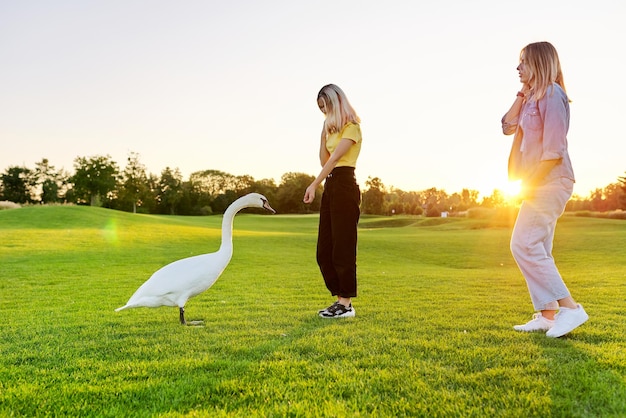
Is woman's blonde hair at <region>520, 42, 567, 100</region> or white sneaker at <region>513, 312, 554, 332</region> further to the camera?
white sneaker at <region>513, 312, 554, 332</region>

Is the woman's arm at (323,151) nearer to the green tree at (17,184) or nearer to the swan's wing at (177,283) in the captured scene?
the swan's wing at (177,283)

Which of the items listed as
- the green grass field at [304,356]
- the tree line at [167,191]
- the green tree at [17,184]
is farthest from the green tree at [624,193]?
the green tree at [17,184]

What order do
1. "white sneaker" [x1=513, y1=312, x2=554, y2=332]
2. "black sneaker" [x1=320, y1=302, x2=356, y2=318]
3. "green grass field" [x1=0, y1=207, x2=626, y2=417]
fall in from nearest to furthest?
"green grass field" [x1=0, y1=207, x2=626, y2=417]
"white sneaker" [x1=513, y1=312, x2=554, y2=332]
"black sneaker" [x1=320, y1=302, x2=356, y2=318]

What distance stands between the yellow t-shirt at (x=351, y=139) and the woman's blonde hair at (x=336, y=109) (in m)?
0.06

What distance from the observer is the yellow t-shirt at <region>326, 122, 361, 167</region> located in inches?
217

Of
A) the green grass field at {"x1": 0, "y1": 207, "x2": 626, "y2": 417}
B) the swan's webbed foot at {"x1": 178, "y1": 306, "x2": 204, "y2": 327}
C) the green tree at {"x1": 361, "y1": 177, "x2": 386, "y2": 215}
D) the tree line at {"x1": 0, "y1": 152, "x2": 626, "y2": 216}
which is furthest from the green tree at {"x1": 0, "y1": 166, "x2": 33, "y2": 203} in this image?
the swan's webbed foot at {"x1": 178, "y1": 306, "x2": 204, "y2": 327}

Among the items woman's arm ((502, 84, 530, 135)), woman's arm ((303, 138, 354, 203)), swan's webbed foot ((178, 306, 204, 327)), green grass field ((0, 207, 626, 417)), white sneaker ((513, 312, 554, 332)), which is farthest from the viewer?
woman's arm ((303, 138, 354, 203))

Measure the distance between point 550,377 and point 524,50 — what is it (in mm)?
3145

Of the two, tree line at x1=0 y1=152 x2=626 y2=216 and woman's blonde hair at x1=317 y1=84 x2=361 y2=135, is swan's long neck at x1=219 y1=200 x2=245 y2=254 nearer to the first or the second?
woman's blonde hair at x1=317 y1=84 x2=361 y2=135

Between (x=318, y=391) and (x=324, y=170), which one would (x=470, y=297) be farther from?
(x=318, y=391)

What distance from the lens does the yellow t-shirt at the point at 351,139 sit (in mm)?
5508

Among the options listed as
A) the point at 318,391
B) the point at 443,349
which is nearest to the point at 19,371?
the point at 318,391

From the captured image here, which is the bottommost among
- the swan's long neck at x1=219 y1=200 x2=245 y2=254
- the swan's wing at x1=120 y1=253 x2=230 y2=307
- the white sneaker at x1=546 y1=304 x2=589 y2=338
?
the white sneaker at x1=546 y1=304 x2=589 y2=338

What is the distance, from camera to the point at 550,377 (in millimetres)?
3164
